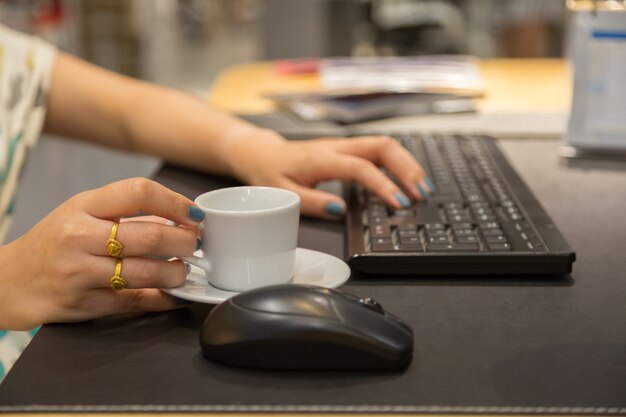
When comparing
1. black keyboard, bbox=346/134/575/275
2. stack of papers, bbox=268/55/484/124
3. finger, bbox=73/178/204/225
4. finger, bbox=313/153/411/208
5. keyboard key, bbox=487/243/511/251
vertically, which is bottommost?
stack of papers, bbox=268/55/484/124

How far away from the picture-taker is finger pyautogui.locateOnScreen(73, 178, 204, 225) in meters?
0.62

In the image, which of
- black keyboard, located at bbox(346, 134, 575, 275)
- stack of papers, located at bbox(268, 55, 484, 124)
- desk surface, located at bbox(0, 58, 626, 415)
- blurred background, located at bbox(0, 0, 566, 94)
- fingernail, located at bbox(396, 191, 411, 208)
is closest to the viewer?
desk surface, located at bbox(0, 58, 626, 415)

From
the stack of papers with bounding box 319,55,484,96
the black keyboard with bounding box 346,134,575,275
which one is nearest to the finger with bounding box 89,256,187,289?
the black keyboard with bounding box 346,134,575,275

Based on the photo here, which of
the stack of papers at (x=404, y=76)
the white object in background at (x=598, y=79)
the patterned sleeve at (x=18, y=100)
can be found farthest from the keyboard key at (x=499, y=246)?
the stack of papers at (x=404, y=76)

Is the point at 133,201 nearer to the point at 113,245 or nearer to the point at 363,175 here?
the point at 113,245

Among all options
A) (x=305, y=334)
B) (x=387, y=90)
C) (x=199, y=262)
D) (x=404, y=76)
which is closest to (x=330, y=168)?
(x=199, y=262)

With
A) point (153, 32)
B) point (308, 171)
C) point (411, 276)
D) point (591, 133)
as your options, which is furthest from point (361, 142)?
point (153, 32)

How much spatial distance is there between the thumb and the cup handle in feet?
0.85

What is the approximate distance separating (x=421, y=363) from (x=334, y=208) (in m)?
0.35

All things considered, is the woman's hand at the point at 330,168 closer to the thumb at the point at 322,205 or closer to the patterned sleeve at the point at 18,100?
the thumb at the point at 322,205

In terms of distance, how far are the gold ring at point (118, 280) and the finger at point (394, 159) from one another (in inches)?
14.7

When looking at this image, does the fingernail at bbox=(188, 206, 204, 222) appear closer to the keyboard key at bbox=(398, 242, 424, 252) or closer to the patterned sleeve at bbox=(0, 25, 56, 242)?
the keyboard key at bbox=(398, 242, 424, 252)

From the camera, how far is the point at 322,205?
0.89 m

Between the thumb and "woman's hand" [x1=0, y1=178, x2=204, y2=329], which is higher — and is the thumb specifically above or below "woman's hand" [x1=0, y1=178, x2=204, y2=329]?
below
